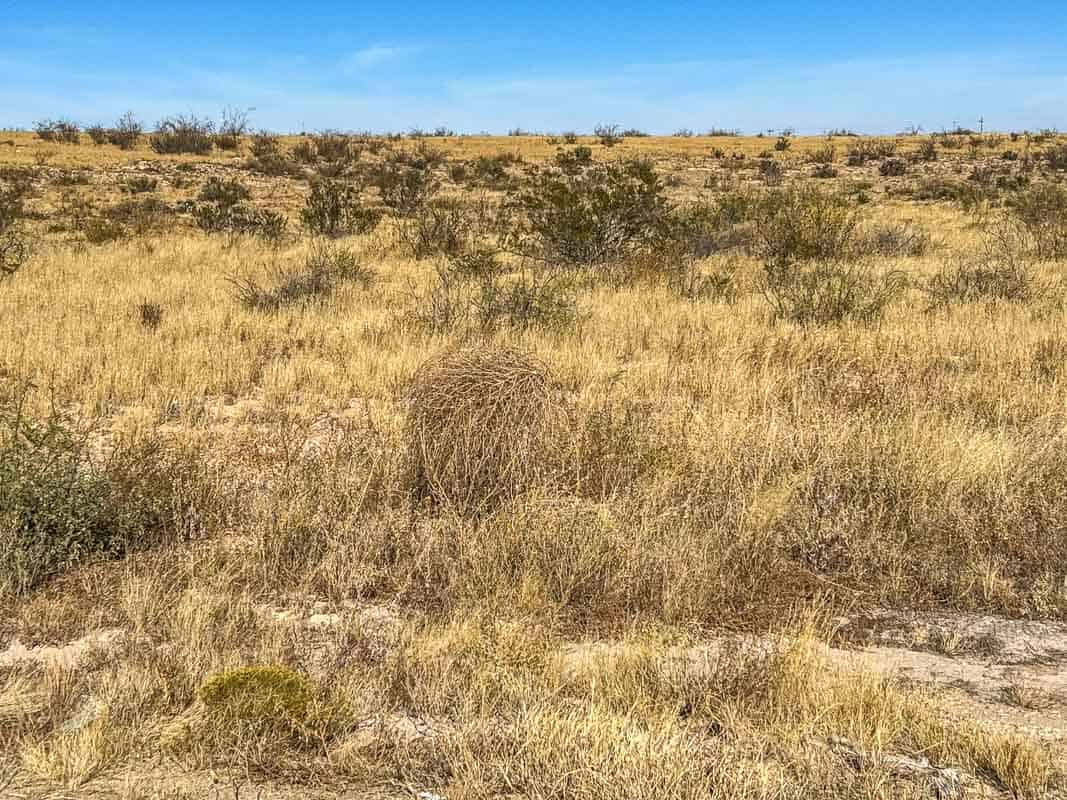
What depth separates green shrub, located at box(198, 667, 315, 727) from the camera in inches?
125

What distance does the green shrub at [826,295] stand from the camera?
33.8 feet

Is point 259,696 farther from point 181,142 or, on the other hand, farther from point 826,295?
point 181,142

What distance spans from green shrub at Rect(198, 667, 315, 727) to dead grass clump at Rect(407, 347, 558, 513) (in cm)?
207

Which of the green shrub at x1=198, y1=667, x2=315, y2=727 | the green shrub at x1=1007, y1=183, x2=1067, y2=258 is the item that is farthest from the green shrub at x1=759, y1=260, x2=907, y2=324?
the green shrub at x1=198, y1=667, x2=315, y2=727

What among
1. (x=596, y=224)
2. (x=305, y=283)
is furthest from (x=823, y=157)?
(x=305, y=283)

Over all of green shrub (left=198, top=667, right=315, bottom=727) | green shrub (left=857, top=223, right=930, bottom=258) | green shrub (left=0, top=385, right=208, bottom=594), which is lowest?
green shrub (left=198, top=667, right=315, bottom=727)

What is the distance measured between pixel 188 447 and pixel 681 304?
664cm

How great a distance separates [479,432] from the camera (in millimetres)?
5488

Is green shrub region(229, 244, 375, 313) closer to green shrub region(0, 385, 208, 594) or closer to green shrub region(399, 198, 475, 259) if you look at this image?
green shrub region(399, 198, 475, 259)

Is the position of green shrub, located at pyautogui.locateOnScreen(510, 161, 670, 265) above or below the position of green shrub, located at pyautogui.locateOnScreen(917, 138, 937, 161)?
below

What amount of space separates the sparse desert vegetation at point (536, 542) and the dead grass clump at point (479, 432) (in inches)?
0.9

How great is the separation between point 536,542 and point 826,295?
23.2 feet

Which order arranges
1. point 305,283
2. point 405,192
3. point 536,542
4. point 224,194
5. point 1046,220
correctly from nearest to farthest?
point 536,542 → point 305,283 → point 1046,220 → point 405,192 → point 224,194

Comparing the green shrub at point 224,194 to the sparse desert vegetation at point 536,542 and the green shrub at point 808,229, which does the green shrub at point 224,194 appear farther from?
the green shrub at point 808,229
